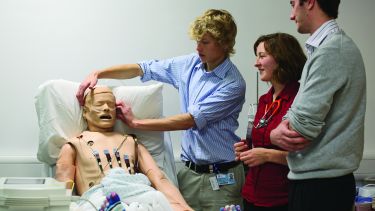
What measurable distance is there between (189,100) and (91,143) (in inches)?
22.8

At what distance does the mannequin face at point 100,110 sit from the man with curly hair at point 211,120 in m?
0.07

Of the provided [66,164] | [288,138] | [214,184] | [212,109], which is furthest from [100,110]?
[288,138]

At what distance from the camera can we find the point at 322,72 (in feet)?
6.22

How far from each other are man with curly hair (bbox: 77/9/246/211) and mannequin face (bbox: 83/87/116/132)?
0.07 m

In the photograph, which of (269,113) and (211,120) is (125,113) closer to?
(211,120)

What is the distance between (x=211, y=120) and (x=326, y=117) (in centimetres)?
86

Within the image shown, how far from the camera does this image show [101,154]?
275cm

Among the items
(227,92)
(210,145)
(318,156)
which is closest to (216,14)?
(227,92)

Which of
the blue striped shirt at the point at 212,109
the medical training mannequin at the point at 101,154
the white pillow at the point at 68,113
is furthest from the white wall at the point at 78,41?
the blue striped shirt at the point at 212,109

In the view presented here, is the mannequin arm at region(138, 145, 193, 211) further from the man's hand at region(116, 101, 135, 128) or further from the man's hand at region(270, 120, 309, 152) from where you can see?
the man's hand at region(270, 120, 309, 152)

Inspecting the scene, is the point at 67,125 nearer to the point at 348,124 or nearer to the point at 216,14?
the point at 216,14

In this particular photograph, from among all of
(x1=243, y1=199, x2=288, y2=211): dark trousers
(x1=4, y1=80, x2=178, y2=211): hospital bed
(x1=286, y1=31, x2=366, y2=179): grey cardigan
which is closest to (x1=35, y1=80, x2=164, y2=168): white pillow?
(x1=4, y1=80, x2=178, y2=211): hospital bed

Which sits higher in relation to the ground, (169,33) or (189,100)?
(169,33)

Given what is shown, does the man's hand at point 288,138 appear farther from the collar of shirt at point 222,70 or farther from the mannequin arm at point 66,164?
the mannequin arm at point 66,164
